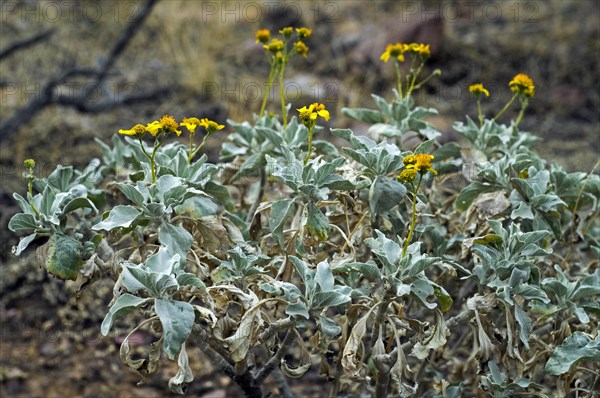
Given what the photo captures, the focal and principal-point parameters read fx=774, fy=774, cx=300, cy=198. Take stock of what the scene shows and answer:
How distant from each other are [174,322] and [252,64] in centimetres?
507

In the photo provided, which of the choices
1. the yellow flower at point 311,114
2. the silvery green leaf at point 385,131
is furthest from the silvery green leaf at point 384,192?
the silvery green leaf at point 385,131

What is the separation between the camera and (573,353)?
195 centimetres

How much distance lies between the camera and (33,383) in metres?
3.25

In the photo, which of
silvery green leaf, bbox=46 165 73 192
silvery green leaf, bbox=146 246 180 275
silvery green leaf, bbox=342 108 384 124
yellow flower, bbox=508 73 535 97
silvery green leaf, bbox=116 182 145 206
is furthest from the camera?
silvery green leaf, bbox=342 108 384 124

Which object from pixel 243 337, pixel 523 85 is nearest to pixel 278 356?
pixel 243 337

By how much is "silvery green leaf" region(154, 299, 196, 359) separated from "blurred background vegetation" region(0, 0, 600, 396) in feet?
8.17

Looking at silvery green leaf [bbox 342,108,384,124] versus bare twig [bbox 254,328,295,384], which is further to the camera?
silvery green leaf [bbox 342,108,384,124]

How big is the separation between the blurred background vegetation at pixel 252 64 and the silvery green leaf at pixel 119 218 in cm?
231

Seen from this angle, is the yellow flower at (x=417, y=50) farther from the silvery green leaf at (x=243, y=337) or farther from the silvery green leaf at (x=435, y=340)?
the silvery green leaf at (x=243, y=337)

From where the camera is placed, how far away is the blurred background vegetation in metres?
5.15

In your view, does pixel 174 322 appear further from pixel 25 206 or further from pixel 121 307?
pixel 25 206

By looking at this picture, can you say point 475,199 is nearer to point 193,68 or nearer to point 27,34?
point 193,68

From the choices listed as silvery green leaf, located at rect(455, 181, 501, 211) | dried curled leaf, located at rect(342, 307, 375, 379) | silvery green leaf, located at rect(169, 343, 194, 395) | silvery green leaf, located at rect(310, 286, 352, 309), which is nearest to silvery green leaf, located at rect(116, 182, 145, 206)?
silvery green leaf, located at rect(169, 343, 194, 395)

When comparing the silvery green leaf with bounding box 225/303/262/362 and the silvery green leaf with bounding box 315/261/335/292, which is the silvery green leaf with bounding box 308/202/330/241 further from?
the silvery green leaf with bounding box 225/303/262/362
